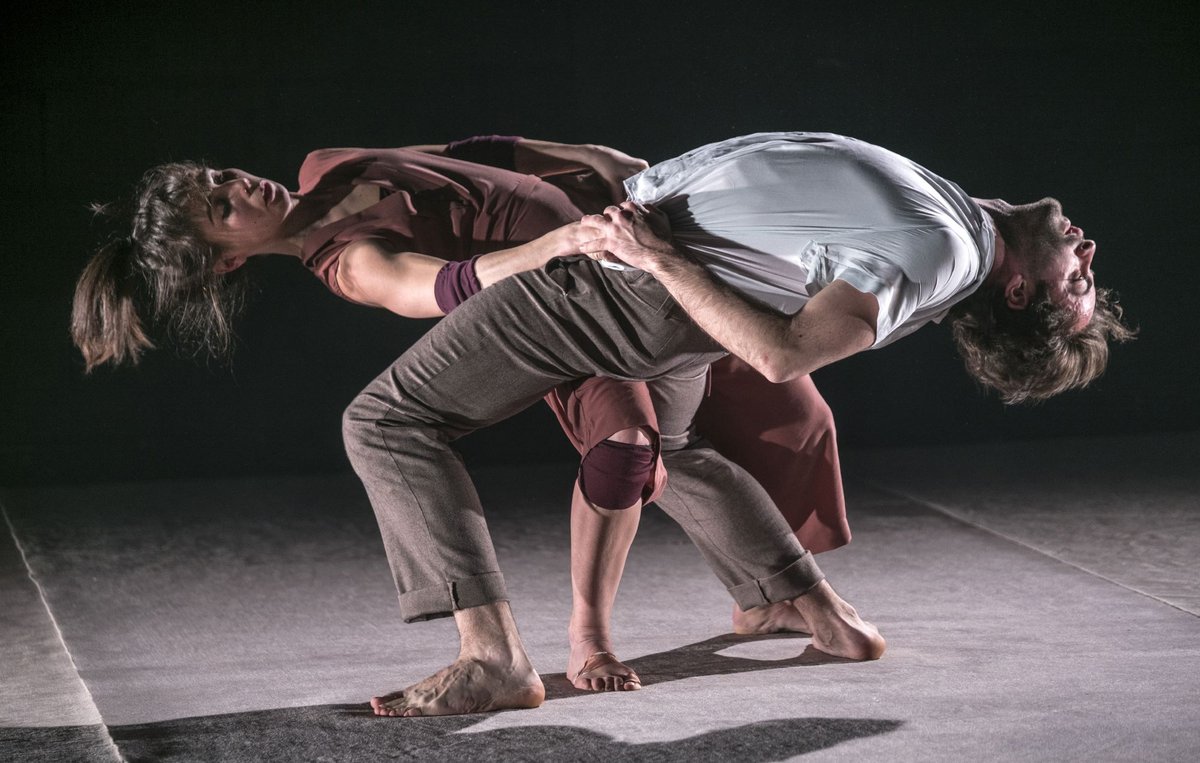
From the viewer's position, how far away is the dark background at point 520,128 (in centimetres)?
453

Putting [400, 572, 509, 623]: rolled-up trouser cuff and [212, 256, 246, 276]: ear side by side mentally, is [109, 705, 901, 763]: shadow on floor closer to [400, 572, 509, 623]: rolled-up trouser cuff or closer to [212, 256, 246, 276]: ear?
[400, 572, 509, 623]: rolled-up trouser cuff

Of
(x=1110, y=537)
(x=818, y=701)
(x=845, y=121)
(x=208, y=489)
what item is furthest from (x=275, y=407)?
(x=818, y=701)

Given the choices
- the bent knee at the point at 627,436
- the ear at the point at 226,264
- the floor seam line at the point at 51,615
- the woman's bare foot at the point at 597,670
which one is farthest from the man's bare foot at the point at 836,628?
the ear at the point at 226,264

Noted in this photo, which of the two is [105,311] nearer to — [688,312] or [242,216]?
[242,216]

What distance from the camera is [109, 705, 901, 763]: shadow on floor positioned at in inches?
75.9

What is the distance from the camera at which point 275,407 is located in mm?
4816

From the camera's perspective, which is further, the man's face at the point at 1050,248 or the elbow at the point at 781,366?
the man's face at the point at 1050,248

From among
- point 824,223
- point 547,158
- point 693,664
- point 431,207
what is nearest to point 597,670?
point 693,664

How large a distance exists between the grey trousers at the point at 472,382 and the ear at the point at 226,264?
77 cm

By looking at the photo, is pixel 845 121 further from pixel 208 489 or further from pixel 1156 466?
pixel 208 489

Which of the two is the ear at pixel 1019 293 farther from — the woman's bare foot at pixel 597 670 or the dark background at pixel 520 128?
the dark background at pixel 520 128

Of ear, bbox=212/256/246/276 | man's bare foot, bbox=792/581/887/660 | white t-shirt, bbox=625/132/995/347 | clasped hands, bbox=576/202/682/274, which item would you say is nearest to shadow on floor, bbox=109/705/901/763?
man's bare foot, bbox=792/581/887/660

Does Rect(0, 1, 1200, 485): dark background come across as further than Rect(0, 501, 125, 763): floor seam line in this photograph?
Yes

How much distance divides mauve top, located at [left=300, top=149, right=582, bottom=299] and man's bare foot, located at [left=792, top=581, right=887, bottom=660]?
807mm
